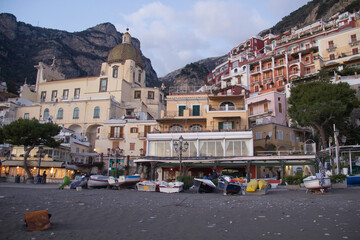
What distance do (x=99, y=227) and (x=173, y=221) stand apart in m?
2.06

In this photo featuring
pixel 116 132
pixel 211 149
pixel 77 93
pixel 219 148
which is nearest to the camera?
pixel 219 148

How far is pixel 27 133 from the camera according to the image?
3344 centimetres

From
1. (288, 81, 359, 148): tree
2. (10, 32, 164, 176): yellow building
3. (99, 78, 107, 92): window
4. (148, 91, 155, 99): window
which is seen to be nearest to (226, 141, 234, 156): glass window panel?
(288, 81, 359, 148): tree

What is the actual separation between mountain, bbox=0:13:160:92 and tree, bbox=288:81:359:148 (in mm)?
69065

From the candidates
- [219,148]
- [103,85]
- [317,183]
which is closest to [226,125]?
[219,148]

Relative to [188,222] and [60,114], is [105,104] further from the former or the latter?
[188,222]

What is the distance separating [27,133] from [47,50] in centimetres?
7376

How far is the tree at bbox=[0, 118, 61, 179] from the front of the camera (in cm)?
3319

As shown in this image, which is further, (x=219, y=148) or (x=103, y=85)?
(x=103, y=85)

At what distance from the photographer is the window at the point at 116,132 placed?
1642 inches

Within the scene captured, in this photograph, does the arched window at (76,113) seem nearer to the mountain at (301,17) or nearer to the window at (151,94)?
the window at (151,94)

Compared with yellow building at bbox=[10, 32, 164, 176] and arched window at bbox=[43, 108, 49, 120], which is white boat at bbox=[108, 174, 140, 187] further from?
arched window at bbox=[43, 108, 49, 120]

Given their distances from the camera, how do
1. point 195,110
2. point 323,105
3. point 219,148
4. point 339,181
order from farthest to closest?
point 195,110
point 219,148
point 323,105
point 339,181

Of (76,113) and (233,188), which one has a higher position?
(76,113)
